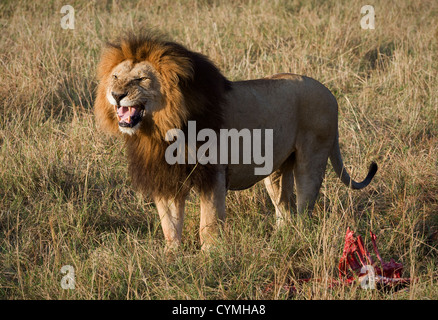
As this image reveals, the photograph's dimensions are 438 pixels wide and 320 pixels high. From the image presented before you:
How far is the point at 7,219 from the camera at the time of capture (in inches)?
168

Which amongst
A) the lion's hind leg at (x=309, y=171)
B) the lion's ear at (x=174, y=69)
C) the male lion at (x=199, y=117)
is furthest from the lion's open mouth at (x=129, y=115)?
the lion's hind leg at (x=309, y=171)

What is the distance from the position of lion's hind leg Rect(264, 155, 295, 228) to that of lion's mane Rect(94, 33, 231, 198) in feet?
3.13

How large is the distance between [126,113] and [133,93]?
5.3 inches

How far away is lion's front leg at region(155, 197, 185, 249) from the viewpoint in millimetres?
3857

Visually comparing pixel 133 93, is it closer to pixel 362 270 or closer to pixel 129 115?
pixel 129 115

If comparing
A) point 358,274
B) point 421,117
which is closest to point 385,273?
point 358,274

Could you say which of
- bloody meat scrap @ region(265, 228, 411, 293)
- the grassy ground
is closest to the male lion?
the grassy ground

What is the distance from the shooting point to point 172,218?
153 inches

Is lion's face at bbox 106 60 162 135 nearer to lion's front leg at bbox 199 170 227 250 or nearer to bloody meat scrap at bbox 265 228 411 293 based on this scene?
lion's front leg at bbox 199 170 227 250

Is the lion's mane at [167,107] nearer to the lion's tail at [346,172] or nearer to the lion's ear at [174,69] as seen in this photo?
the lion's ear at [174,69]

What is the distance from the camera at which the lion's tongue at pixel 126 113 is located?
Result: 344 cm

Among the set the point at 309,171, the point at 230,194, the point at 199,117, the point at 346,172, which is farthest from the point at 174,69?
the point at 346,172
